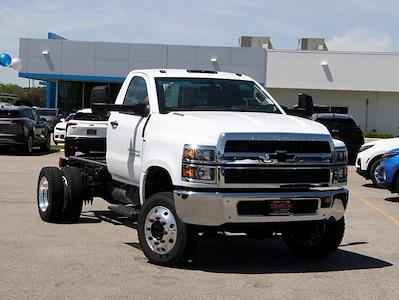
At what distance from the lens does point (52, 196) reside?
9.39 metres

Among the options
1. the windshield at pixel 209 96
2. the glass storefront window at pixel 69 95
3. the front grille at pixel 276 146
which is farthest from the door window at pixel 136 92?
the glass storefront window at pixel 69 95

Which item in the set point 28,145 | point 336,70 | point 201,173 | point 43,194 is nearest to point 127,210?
point 201,173

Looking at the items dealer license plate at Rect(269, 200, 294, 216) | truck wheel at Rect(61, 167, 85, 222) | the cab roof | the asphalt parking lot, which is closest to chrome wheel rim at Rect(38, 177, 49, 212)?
the asphalt parking lot

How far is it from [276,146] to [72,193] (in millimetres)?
3790

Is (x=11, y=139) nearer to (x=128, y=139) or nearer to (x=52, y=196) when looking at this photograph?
(x=52, y=196)

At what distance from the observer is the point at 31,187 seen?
14062 mm

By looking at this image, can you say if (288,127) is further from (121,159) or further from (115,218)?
(115,218)

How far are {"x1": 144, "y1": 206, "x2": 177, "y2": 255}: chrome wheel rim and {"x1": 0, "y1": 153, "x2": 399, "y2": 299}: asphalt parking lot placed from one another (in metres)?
0.23

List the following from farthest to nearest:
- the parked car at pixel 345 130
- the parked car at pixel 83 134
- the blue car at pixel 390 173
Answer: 1. the parked car at pixel 345 130
2. the parked car at pixel 83 134
3. the blue car at pixel 390 173

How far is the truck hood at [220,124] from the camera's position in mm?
6652

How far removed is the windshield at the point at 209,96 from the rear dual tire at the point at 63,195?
232 centimetres

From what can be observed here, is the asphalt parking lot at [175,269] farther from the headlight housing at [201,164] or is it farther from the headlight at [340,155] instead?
the headlight at [340,155]

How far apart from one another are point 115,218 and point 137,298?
4658 millimetres

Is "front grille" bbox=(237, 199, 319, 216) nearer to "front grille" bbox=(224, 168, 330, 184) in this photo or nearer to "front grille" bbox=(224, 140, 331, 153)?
"front grille" bbox=(224, 168, 330, 184)
